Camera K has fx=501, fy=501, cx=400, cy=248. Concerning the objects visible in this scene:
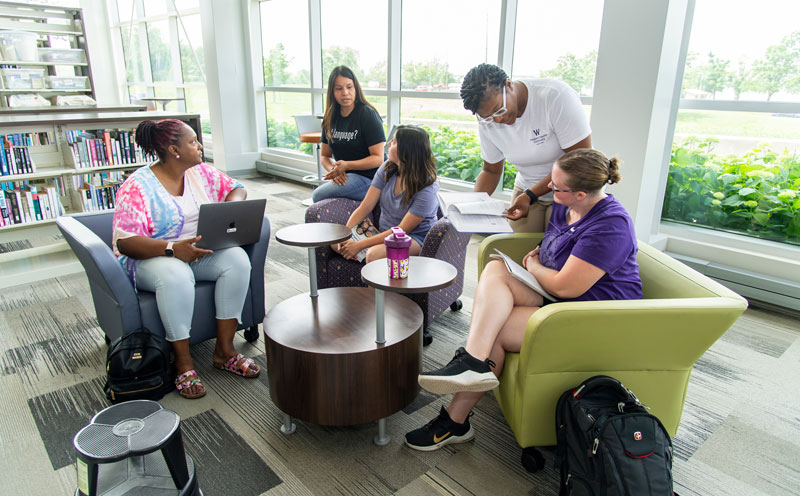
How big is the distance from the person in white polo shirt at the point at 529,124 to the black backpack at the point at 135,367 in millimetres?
1610

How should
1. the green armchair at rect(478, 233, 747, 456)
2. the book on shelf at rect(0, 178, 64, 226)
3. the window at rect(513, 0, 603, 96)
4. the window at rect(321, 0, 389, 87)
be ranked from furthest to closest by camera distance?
1. the window at rect(321, 0, 389, 87)
2. the window at rect(513, 0, 603, 96)
3. the book on shelf at rect(0, 178, 64, 226)
4. the green armchair at rect(478, 233, 747, 456)

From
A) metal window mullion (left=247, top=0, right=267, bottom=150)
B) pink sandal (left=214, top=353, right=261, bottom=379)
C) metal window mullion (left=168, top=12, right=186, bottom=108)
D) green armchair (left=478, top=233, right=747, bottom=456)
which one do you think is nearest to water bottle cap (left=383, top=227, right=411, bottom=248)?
green armchair (left=478, top=233, right=747, bottom=456)

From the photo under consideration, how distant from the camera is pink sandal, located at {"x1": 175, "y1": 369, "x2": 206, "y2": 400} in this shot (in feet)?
7.11

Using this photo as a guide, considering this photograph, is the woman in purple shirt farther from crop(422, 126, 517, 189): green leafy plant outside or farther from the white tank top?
crop(422, 126, 517, 189): green leafy plant outside

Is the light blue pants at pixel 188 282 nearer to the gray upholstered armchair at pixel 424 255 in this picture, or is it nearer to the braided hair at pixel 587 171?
the gray upholstered armchair at pixel 424 255

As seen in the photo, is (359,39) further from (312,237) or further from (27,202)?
(312,237)

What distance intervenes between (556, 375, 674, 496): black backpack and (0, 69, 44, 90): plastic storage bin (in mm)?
7769

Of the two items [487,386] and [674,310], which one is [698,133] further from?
[487,386]

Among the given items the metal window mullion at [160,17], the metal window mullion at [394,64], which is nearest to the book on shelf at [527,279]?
the metal window mullion at [394,64]

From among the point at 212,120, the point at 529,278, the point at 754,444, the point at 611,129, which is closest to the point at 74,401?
the point at 529,278

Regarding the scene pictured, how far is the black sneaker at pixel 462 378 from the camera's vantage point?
5.42 ft

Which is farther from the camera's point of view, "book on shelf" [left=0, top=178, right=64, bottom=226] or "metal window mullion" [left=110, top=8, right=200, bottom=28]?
"metal window mullion" [left=110, top=8, right=200, bottom=28]

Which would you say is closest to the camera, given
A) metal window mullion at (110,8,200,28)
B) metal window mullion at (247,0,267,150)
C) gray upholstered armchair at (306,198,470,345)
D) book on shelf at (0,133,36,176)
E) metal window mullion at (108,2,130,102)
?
gray upholstered armchair at (306,198,470,345)

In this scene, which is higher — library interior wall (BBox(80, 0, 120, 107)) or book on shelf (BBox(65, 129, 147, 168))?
library interior wall (BBox(80, 0, 120, 107))
